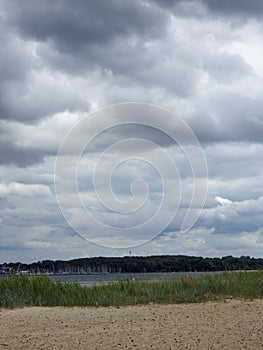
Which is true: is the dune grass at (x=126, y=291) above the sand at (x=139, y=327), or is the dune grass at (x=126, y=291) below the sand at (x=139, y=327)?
above

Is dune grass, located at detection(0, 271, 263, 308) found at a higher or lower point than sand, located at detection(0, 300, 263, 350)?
higher

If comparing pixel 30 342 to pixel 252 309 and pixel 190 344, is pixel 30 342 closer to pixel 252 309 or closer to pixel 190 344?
pixel 190 344

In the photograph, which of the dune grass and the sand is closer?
the sand

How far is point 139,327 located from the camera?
11.8m

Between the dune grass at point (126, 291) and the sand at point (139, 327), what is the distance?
705 millimetres

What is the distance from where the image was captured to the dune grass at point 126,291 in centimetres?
1528

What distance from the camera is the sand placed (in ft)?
34.7

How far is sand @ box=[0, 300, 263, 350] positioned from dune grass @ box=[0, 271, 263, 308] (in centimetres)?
71

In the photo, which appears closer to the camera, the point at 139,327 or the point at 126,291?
the point at 139,327

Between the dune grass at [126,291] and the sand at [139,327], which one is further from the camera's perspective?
the dune grass at [126,291]

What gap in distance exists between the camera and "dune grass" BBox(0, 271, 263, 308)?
15281mm

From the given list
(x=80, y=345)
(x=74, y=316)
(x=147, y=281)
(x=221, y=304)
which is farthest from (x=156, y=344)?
(x=147, y=281)

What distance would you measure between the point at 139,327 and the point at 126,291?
466 centimetres

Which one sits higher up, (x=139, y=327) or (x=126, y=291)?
(x=126, y=291)
